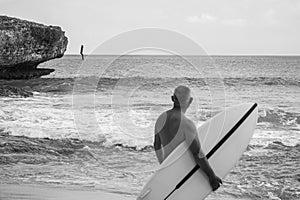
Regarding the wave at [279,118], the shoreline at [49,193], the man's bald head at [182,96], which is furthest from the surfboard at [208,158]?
the wave at [279,118]

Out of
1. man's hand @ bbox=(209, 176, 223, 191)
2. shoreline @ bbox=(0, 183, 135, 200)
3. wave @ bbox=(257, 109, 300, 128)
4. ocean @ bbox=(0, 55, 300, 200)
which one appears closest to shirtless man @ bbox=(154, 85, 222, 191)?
man's hand @ bbox=(209, 176, 223, 191)

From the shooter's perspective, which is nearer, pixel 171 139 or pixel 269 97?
pixel 171 139

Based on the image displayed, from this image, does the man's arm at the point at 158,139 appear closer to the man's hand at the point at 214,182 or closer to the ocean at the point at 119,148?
the man's hand at the point at 214,182

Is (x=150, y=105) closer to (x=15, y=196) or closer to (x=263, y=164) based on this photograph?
(x=263, y=164)

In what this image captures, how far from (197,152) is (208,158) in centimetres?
52

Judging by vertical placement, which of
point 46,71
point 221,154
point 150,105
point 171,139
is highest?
point 171,139

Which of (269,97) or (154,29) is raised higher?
(154,29)

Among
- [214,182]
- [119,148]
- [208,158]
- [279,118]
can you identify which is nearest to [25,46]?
[279,118]

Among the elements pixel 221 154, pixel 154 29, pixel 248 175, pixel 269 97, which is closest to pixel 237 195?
pixel 248 175

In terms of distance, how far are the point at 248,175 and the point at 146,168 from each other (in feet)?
5.47

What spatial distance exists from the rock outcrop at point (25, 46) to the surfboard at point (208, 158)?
25198 mm

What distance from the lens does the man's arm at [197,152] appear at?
418 centimetres

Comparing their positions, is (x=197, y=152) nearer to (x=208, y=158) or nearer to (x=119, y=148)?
(x=208, y=158)

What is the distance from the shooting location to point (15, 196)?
19.5 ft
